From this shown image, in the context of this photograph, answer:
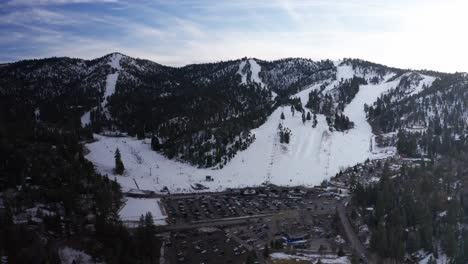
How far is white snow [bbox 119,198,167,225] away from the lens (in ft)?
256

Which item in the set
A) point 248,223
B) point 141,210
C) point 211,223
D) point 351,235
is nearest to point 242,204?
point 248,223

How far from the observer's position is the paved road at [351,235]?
66.2 meters

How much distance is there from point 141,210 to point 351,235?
42850 mm

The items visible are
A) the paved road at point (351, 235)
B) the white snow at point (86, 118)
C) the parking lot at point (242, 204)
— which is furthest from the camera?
the white snow at point (86, 118)

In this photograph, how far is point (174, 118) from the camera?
169 metres

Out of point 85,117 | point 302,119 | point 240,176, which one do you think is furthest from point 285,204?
point 85,117

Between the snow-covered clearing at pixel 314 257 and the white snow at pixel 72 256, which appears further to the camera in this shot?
the snow-covered clearing at pixel 314 257

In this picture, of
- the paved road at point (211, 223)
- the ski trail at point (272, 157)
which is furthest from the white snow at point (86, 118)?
the paved road at point (211, 223)

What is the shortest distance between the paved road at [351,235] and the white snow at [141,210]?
3572 cm

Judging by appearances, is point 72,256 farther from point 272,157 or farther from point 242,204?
point 272,157

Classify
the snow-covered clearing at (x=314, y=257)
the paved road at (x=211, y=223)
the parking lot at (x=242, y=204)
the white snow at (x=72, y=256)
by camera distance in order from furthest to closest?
the parking lot at (x=242, y=204), the paved road at (x=211, y=223), the snow-covered clearing at (x=314, y=257), the white snow at (x=72, y=256)

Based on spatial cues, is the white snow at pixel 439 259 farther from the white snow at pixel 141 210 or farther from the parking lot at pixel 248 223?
the white snow at pixel 141 210

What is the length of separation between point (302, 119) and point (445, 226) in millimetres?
96493

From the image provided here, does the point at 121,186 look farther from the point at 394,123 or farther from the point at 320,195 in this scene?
the point at 394,123
